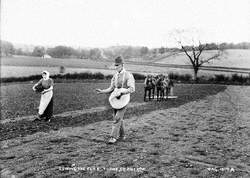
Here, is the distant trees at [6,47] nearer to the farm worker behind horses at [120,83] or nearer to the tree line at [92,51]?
the tree line at [92,51]

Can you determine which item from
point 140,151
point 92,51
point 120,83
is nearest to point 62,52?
point 92,51

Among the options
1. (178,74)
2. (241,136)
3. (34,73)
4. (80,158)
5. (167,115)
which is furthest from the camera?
(178,74)

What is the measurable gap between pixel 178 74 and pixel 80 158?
20921mm

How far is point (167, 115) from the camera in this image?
12.0 metres

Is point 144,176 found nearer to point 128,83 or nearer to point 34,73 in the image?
point 128,83

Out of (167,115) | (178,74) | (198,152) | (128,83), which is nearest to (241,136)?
(198,152)

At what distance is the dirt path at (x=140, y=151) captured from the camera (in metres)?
5.15

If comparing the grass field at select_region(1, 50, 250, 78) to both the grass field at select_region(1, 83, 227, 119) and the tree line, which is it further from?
the grass field at select_region(1, 83, 227, 119)

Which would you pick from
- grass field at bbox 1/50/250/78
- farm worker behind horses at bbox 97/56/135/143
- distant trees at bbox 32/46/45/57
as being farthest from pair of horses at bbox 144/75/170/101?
farm worker behind horses at bbox 97/56/135/143

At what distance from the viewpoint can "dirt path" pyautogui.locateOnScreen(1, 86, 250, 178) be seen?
16.9 feet

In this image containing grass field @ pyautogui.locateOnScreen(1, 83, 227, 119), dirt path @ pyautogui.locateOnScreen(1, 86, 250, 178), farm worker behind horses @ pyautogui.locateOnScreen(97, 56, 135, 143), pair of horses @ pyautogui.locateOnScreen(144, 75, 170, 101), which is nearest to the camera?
dirt path @ pyautogui.locateOnScreen(1, 86, 250, 178)

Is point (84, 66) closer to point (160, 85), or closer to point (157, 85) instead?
point (157, 85)

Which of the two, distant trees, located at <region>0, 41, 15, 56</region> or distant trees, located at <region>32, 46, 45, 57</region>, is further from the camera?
distant trees, located at <region>32, 46, 45, 57</region>

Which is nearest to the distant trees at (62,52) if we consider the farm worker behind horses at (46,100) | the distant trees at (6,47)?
the farm worker behind horses at (46,100)
